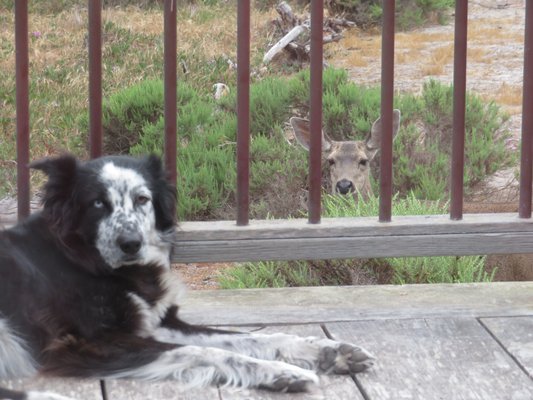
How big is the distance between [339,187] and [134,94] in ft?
7.54

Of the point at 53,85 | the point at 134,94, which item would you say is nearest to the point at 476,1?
the point at 53,85

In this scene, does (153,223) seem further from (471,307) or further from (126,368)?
(471,307)

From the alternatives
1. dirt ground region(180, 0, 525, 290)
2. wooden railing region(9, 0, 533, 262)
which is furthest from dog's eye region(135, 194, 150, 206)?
dirt ground region(180, 0, 525, 290)

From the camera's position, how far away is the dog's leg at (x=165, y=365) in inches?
126

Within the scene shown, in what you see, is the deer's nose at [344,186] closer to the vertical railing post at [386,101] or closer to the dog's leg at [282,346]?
the vertical railing post at [386,101]

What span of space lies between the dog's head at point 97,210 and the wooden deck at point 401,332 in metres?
0.46

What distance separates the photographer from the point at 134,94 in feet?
26.5

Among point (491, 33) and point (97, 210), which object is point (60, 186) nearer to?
point (97, 210)

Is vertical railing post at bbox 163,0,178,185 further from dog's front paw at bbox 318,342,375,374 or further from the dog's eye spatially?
dog's front paw at bbox 318,342,375,374

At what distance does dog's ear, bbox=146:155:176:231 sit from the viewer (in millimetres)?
3629

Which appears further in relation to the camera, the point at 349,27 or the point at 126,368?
the point at 349,27

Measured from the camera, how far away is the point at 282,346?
345cm

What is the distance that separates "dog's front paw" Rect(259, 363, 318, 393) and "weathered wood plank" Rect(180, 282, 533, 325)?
1.90ft

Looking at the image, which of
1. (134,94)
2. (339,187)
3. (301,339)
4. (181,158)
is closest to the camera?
(301,339)
